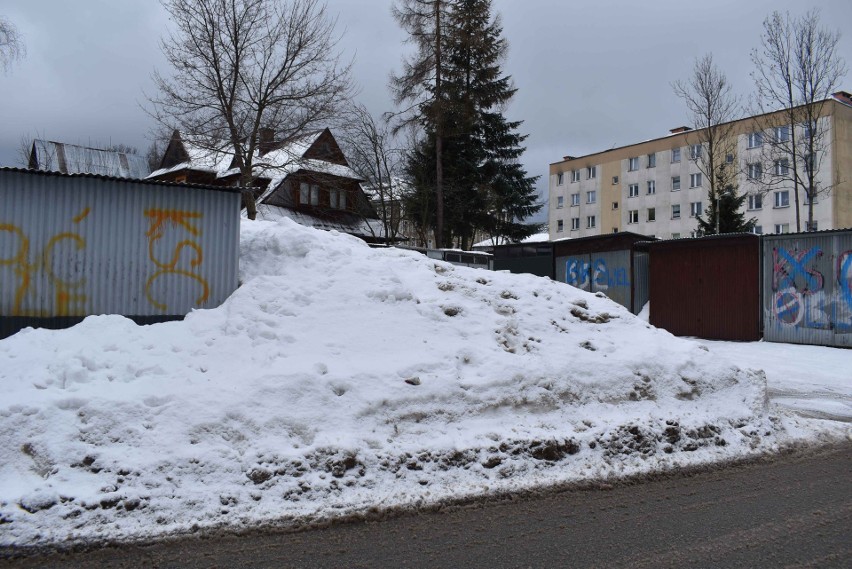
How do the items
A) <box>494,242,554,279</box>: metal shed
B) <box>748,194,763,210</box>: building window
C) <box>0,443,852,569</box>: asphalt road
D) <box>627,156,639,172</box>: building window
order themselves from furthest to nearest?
<box>627,156,639,172</box>: building window, <box>748,194,763,210</box>: building window, <box>494,242,554,279</box>: metal shed, <box>0,443,852,569</box>: asphalt road

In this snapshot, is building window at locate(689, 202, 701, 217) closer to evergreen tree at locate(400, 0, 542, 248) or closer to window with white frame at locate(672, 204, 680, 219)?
window with white frame at locate(672, 204, 680, 219)

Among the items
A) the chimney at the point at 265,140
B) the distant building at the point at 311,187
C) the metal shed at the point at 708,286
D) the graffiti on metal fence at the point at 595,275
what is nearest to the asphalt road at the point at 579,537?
the metal shed at the point at 708,286

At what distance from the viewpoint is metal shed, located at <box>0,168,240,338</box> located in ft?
23.5

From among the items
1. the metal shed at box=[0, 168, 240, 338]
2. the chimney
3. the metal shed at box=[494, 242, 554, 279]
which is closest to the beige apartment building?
the metal shed at box=[494, 242, 554, 279]

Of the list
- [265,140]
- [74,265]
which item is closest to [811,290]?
[74,265]

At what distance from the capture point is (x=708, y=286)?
17.2m

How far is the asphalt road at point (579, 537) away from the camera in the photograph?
11.6ft

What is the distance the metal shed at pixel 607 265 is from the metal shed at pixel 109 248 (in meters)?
14.9

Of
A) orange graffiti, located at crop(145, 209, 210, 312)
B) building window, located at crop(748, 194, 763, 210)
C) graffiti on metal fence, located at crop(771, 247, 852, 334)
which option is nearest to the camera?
orange graffiti, located at crop(145, 209, 210, 312)

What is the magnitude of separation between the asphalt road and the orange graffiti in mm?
4600

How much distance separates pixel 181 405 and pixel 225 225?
3602mm

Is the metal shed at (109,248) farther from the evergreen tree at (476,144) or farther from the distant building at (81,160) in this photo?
the distant building at (81,160)

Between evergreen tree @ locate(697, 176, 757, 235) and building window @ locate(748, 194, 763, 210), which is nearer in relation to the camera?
evergreen tree @ locate(697, 176, 757, 235)

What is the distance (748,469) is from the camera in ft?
18.2
